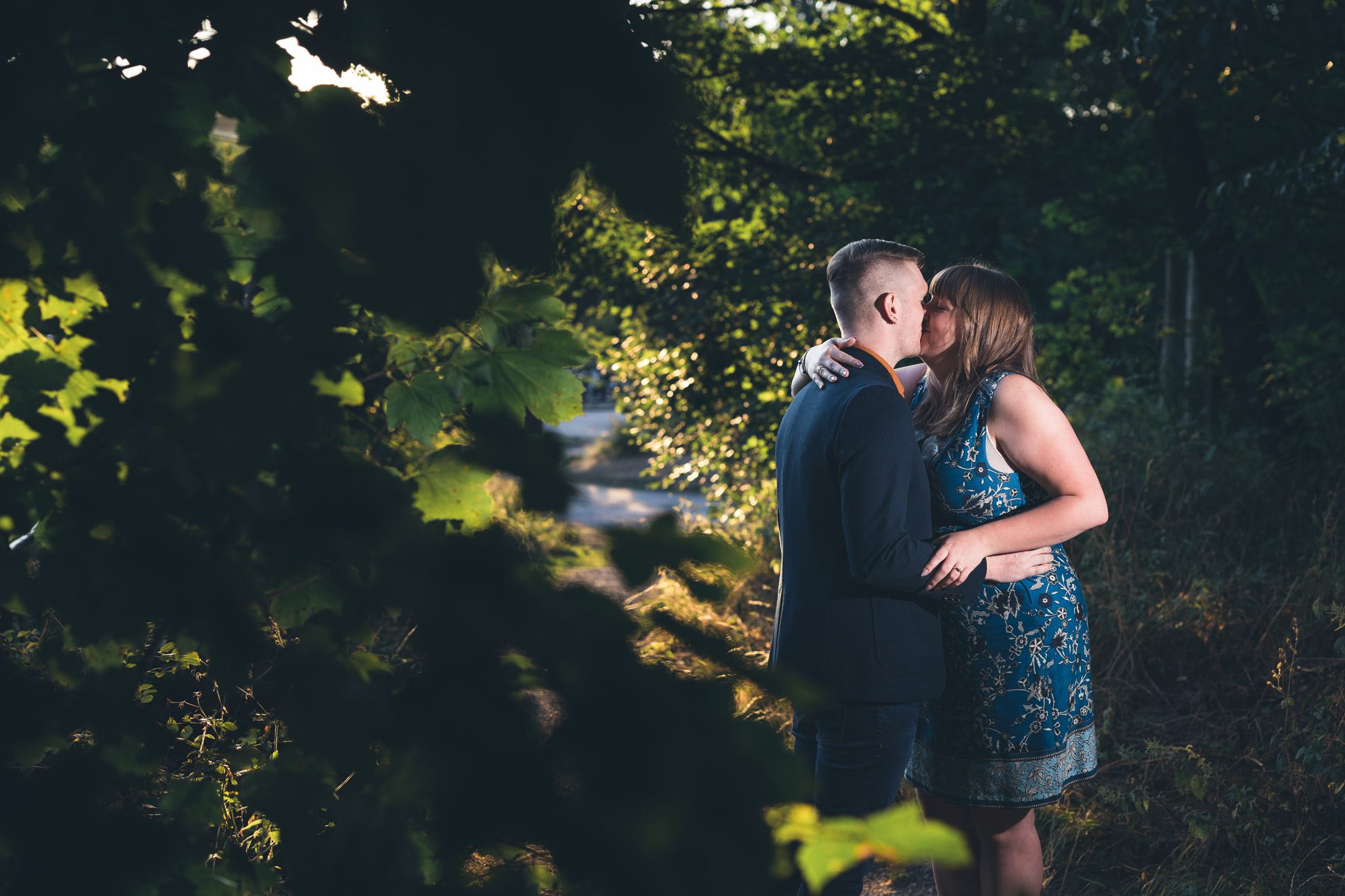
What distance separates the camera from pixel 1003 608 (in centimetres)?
233

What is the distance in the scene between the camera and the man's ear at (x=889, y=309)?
7.32 feet

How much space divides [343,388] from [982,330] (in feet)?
6.20

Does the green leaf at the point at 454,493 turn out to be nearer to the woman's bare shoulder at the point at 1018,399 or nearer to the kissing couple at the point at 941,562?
the kissing couple at the point at 941,562

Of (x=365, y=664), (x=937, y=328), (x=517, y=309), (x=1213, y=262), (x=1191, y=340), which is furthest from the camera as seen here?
(x=1191, y=340)

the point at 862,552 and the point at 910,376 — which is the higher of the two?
the point at 910,376

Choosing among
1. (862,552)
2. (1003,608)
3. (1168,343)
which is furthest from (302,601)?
(1168,343)

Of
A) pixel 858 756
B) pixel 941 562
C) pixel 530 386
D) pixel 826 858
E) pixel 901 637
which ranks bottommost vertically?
pixel 858 756

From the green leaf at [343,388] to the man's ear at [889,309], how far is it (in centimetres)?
157

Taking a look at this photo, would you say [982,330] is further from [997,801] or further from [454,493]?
[454,493]

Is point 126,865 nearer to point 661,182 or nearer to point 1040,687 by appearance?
point 661,182

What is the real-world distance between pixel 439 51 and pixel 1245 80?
27.3 ft

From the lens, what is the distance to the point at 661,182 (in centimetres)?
88

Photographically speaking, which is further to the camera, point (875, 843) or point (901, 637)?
point (901, 637)

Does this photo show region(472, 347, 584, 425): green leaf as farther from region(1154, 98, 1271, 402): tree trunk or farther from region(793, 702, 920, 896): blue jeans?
region(1154, 98, 1271, 402): tree trunk
